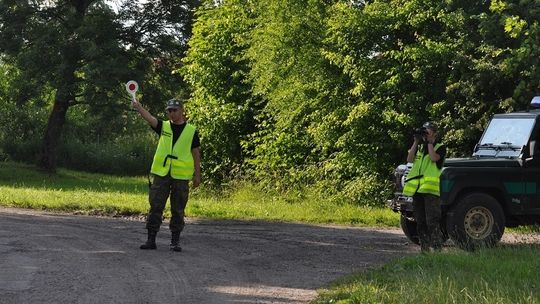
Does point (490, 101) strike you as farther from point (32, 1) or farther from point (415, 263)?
point (32, 1)

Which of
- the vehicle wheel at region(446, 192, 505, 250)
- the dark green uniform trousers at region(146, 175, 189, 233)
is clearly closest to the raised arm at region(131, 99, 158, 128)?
the dark green uniform trousers at region(146, 175, 189, 233)

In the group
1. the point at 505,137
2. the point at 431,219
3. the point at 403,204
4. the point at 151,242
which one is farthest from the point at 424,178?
the point at 151,242

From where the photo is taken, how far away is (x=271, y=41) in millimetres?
18578

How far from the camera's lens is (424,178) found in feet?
33.3

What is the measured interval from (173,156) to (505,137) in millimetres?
5461

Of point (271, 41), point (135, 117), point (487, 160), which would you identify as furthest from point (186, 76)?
point (135, 117)

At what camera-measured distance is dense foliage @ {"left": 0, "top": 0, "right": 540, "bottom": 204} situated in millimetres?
16281

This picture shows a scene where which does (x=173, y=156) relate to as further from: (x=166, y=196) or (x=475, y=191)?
(x=475, y=191)

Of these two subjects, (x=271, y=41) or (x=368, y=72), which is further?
(x=271, y=41)

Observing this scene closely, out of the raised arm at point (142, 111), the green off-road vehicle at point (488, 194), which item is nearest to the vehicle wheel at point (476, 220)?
the green off-road vehicle at point (488, 194)

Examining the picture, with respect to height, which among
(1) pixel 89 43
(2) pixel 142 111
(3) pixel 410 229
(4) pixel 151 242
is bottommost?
(4) pixel 151 242

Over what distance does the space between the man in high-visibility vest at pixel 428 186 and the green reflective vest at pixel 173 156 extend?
9.92ft

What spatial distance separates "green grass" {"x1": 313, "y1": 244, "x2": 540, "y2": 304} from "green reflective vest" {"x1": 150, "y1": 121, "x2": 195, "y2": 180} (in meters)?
2.98

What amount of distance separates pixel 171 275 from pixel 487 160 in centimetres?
538
